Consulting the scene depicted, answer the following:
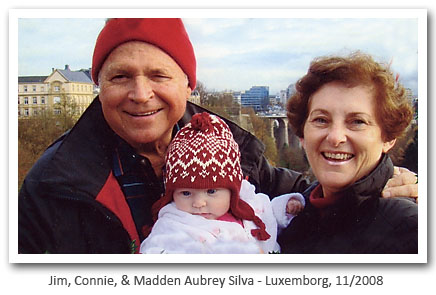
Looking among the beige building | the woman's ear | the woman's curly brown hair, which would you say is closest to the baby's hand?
the woman's curly brown hair

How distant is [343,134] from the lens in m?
2.74

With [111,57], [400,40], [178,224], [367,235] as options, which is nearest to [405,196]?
[367,235]

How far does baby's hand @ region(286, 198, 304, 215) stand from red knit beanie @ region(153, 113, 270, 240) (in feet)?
0.69

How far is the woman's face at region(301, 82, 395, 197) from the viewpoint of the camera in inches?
107

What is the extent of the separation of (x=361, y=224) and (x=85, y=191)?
1490 millimetres

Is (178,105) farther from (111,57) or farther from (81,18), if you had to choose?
(81,18)

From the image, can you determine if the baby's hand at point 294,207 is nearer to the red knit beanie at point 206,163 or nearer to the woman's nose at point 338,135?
the red knit beanie at point 206,163

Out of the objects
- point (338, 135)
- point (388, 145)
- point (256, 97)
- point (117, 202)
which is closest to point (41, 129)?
point (117, 202)

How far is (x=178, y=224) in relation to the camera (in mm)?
2688

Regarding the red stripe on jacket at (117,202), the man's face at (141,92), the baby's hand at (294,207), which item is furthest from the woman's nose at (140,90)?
the baby's hand at (294,207)

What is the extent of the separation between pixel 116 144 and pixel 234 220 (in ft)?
2.62

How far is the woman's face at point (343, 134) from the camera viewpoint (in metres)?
2.72

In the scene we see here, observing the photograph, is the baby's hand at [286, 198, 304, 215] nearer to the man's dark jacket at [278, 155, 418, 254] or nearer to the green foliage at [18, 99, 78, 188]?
the man's dark jacket at [278, 155, 418, 254]

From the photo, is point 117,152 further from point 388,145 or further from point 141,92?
point 388,145
